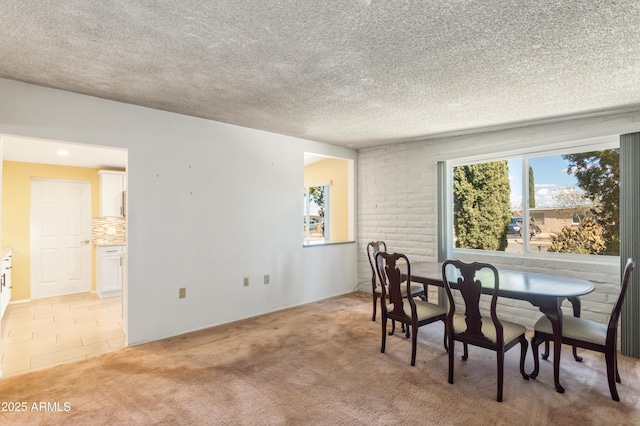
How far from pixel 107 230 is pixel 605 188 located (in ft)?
23.6

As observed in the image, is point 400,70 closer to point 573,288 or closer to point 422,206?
point 573,288

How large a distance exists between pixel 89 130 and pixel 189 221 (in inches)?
49.7

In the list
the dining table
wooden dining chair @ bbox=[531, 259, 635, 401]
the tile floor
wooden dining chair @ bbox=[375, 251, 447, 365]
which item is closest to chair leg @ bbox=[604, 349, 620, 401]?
wooden dining chair @ bbox=[531, 259, 635, 401]

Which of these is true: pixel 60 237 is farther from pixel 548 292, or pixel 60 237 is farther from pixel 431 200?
pixel 548 292

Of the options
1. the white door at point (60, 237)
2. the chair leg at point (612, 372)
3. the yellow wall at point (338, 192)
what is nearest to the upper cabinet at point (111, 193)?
the white door at point (60, 237)

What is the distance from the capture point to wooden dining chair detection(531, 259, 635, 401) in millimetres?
2277

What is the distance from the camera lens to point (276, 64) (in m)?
2.32

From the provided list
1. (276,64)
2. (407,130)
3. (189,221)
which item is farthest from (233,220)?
(407,130)

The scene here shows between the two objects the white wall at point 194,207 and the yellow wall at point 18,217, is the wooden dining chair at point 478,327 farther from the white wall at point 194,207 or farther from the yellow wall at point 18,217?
the yellow wall at point 18,217

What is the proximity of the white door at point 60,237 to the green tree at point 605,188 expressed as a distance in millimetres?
7327

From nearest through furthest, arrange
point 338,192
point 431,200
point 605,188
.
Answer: point 605,188 < point 431,200 < point 338,192

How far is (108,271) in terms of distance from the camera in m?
5.43

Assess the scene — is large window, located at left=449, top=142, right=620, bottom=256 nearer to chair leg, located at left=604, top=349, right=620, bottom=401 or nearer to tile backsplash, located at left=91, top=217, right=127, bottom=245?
chair leg, located at left=604, top=349, right=620, bottom=401

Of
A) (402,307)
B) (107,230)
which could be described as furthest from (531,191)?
(107,230)
